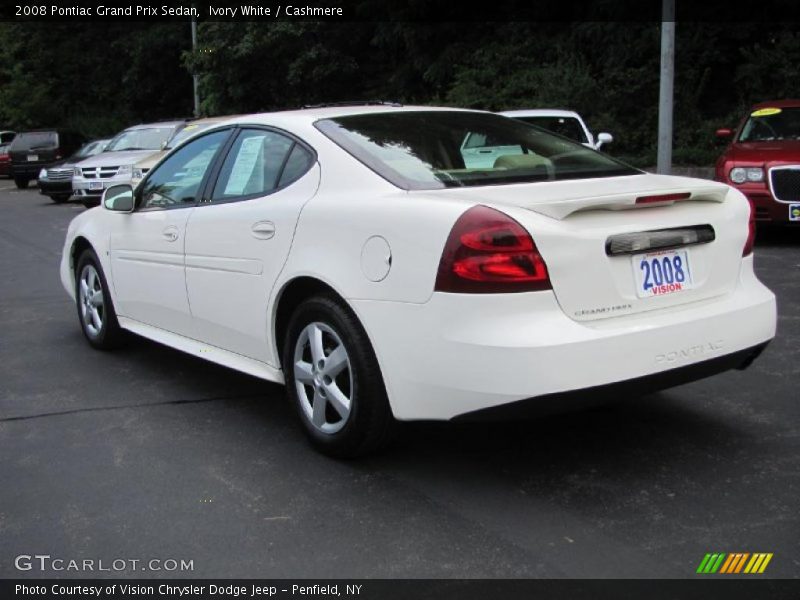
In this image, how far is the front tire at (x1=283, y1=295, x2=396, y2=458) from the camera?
3.72 m

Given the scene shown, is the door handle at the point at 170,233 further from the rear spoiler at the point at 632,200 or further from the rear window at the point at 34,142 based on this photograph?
the rear window at the point at 34,142

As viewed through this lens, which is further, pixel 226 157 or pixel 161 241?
pixel 161 241

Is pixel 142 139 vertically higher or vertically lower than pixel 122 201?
lower

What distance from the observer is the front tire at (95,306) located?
19.7ft

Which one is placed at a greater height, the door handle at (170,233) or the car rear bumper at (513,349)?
the door handle at (170,233)

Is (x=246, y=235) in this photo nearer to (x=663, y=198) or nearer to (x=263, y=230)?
(x=263, y=230)

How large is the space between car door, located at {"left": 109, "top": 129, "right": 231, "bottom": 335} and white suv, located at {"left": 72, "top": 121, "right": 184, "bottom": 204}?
12142mm

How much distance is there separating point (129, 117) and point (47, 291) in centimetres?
3574

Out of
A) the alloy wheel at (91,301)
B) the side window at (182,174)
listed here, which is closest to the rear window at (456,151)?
the side window at (182,174)

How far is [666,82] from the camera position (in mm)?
14797

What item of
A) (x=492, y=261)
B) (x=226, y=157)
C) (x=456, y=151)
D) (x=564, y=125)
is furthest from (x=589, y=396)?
(x=564, y=125)

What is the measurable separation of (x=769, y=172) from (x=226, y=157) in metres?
6.98

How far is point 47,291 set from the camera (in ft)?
28.5

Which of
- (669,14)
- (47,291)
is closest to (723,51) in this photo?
(669,14)
